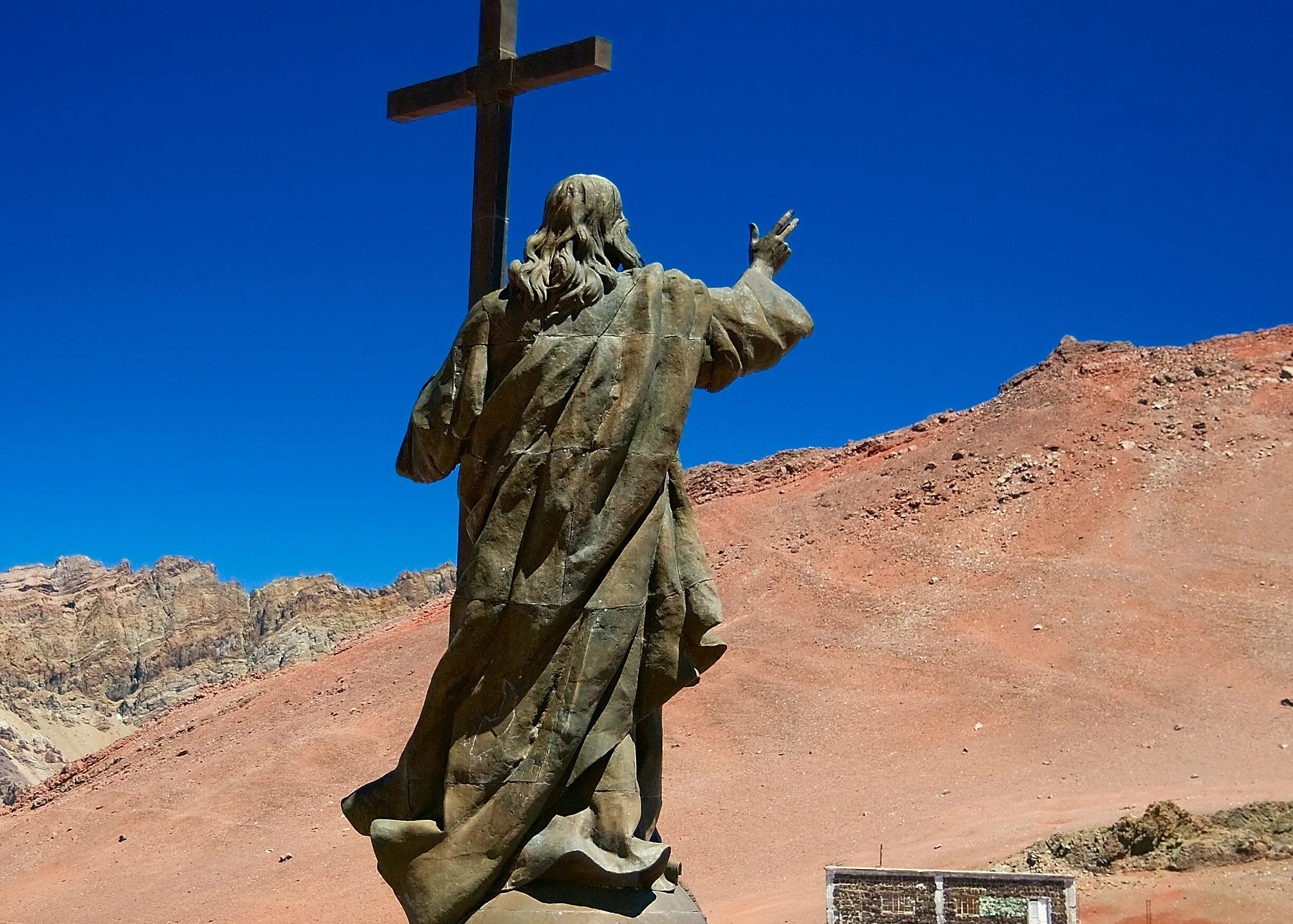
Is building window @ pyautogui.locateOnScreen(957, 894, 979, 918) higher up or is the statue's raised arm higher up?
the statue's raised arm

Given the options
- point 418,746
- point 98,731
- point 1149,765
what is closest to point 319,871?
point 1149,765

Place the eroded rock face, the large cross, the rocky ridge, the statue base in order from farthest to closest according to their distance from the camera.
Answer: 1. the eroded rock face
2. the rocky ridge
3. the large cross
4. the statue base

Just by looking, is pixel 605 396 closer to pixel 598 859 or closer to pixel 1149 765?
pixel 598 859

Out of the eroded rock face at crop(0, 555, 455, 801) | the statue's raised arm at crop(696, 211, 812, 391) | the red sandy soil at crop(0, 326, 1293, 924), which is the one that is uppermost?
the eroded rock face at crop(0, 555, 455, 801)

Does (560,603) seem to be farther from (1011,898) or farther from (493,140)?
(1011,898)

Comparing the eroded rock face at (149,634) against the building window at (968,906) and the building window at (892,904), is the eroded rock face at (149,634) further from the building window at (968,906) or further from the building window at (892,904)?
the building window at (968,906)

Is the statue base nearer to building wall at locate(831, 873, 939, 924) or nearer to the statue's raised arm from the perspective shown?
the statue's raised arm

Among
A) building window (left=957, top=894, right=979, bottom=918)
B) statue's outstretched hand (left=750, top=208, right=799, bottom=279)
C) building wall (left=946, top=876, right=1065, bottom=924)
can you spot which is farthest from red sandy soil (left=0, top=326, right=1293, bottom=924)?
statue's outstretched hand (left=750, top=208, right=799, bottom=279)

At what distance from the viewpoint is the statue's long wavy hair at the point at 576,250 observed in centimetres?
592

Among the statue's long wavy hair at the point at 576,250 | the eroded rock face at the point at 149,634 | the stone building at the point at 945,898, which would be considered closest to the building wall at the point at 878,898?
the stone building at the point at 945,898

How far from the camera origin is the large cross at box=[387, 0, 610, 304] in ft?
23.1

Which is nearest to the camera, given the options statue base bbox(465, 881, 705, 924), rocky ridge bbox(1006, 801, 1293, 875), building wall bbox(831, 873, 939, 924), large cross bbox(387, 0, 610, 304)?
statue base bbox(465, 881, 705, 924)

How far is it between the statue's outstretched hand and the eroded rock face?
132 feet

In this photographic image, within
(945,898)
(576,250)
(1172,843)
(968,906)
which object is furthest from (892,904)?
(576,250)
